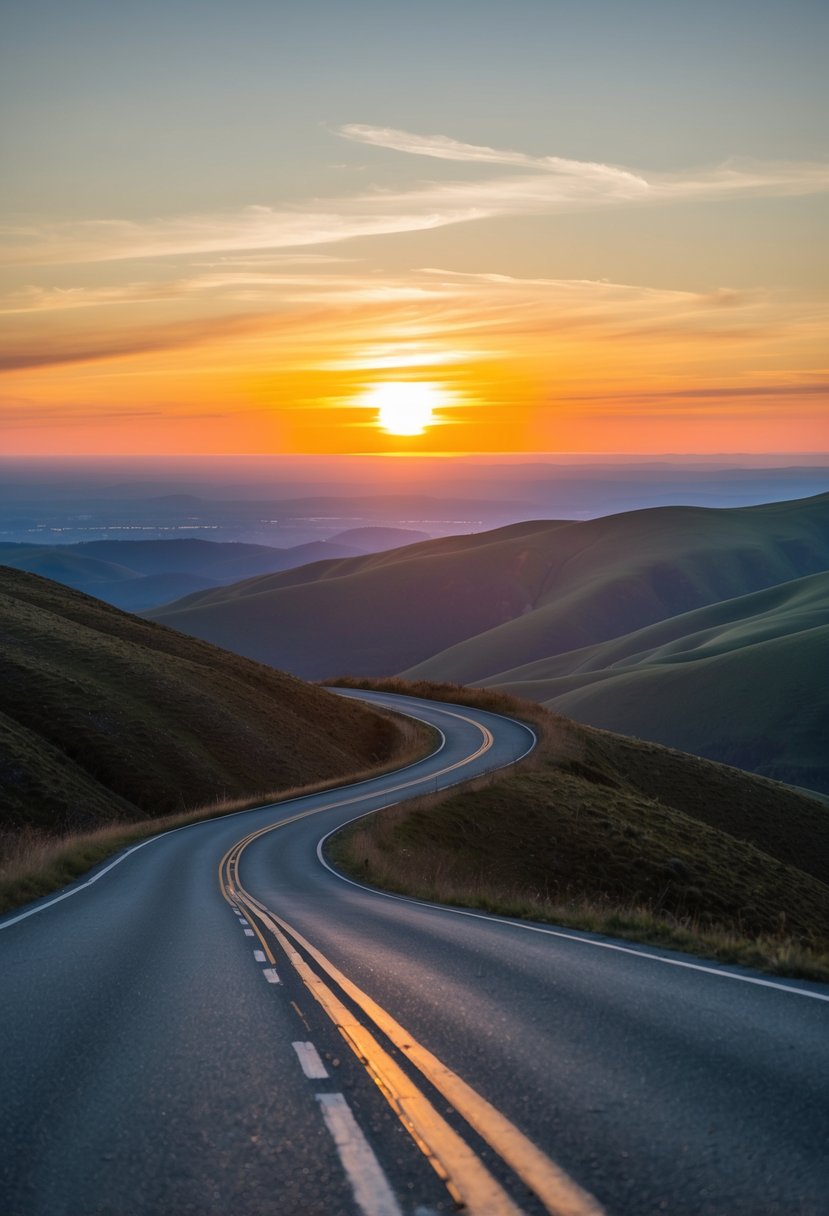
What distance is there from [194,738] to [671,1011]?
50175 mm

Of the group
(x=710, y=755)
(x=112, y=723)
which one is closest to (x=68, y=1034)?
(x=112, y=723)

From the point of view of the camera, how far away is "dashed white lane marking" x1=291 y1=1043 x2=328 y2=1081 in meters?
5.96

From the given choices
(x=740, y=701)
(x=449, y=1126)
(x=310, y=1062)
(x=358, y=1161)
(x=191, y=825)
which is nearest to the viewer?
(x=358, y=1161)

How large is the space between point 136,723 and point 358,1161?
2003 inches

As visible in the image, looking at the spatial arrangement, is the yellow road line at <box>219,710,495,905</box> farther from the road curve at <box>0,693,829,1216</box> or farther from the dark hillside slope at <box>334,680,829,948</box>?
the road curve at <box>0,693,829,1216</box>

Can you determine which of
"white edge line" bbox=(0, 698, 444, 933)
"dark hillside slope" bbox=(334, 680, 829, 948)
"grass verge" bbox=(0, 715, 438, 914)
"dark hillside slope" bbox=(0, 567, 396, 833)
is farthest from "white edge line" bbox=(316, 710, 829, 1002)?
"dark hillside slope" bbox=(0, 567, 396, 833)

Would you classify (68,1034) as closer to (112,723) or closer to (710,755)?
(112,723)

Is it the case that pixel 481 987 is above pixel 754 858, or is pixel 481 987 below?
above

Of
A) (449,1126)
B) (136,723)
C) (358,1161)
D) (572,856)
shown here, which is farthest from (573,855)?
(136,723)

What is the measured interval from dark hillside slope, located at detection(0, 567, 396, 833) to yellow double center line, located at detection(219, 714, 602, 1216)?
30706mm

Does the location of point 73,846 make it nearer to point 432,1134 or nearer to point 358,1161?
point 432,1134

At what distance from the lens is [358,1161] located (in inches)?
177

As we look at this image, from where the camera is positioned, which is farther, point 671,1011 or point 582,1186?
point 671,1011

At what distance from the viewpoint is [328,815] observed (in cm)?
3750
